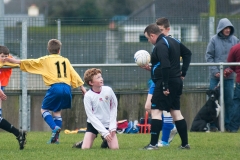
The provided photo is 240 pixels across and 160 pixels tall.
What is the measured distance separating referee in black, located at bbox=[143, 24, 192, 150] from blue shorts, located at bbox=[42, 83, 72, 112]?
2.02 m

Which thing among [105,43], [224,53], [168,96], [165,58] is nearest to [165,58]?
[165,58]

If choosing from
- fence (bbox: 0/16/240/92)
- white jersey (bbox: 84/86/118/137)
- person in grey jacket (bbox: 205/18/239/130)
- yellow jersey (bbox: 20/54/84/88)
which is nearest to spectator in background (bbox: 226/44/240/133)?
person in grey jacket (bbox: 205/18/239/130)

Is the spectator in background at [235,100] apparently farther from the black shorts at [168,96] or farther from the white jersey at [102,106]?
the white jersey at [102,106]

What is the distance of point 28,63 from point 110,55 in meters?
4.38

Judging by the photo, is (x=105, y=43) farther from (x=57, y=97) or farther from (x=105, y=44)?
(x=57, y=97)

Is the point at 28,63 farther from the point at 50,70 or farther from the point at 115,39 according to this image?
the point at 115,39

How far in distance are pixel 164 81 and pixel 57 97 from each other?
2.43 metres

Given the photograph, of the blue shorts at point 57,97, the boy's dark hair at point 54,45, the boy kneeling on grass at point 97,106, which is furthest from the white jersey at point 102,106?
the boy's dark hair at point 54,45

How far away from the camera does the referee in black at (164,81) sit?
10156mm

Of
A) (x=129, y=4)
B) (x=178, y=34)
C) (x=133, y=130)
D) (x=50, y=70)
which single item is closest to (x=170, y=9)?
(x=178, y=34)

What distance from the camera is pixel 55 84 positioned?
11.9 meters

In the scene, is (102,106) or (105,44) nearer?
(102,106)

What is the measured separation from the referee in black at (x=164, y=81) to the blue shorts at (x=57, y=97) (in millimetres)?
2020

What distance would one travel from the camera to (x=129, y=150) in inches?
405
